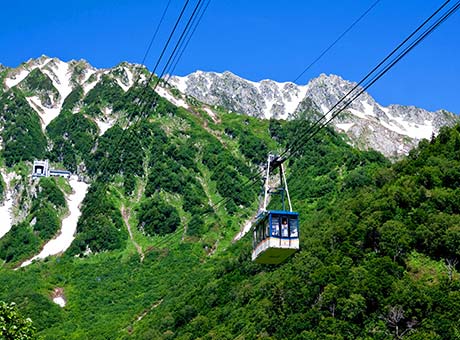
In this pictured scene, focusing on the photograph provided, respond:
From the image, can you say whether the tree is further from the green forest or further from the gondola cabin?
the gondola cabin

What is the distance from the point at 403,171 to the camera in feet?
433

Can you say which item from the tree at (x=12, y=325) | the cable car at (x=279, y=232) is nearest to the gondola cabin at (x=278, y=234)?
the cable car at (x=279, y=232)

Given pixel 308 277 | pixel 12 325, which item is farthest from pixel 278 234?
pixel 308 277

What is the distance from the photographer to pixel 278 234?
113 ft

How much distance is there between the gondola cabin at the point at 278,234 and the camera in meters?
34.5

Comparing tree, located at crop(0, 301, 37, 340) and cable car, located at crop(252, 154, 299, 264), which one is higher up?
cable car, located at crop(252, 154, 299, 264)

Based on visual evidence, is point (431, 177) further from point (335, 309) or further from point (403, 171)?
point (335, 309)

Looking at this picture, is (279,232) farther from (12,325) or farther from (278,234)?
(12,325)

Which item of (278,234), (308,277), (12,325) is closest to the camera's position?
(12,325)

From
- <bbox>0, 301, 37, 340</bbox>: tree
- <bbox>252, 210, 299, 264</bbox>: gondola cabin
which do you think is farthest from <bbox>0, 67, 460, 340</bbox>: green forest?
<bbox>252, 210, 299, 264</bbox>: gondola cabin

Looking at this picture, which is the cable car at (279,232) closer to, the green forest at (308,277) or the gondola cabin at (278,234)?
the gondola cabin at (278,234)

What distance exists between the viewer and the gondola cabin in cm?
3450

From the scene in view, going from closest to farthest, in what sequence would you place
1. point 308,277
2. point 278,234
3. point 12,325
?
point 12,325
point 278,234
point 308,277

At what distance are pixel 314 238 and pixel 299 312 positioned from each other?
2644 centimetres
